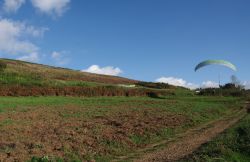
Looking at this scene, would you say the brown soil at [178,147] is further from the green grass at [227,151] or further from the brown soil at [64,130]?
the brown soil at [64,130]

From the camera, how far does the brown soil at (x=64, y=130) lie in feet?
57.4

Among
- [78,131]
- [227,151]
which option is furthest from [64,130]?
[227,151]

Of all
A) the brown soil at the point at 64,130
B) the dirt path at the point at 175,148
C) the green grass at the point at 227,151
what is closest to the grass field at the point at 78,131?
the brown soil at the point at 64,130

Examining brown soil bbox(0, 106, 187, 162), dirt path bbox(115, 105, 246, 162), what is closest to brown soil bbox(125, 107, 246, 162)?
dirt path bbox(115, 105, 246, 162)

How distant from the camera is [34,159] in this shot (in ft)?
51.1

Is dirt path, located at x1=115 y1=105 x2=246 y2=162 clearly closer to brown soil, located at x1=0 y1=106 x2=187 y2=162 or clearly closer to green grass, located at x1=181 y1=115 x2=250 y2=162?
green grass, located at x1=181 y1=115 x2=250 y2=162

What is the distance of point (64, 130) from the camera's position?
22000 mm

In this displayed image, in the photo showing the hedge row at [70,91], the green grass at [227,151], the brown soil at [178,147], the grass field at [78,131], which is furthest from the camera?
the hedge row at [70,91]

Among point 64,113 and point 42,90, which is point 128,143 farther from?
point 42,90

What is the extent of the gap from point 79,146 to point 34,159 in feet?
10.9

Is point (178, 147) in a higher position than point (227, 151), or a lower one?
lower

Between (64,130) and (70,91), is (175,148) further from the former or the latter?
(70,91)

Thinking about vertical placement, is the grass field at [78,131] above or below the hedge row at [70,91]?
below

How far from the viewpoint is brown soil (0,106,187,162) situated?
689 inches
